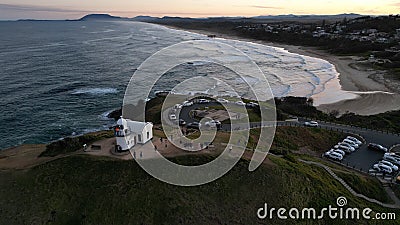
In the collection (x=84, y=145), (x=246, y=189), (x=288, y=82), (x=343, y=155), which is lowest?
(x=288, y=82)

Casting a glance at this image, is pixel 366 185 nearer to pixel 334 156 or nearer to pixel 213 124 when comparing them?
pixel 334 156

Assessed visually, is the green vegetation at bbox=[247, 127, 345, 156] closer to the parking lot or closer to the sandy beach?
the parking lot

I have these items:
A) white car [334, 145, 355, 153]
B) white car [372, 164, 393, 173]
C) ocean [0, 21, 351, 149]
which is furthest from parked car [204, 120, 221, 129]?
ocean [0, 21, 351, 149]

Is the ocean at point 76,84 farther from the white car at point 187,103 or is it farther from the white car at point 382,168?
the white car at point 382,168

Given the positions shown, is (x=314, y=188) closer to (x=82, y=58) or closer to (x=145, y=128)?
(x=145, y=128)

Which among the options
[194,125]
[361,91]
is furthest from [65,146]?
[361,91]

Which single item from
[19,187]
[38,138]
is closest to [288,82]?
[38,138]
